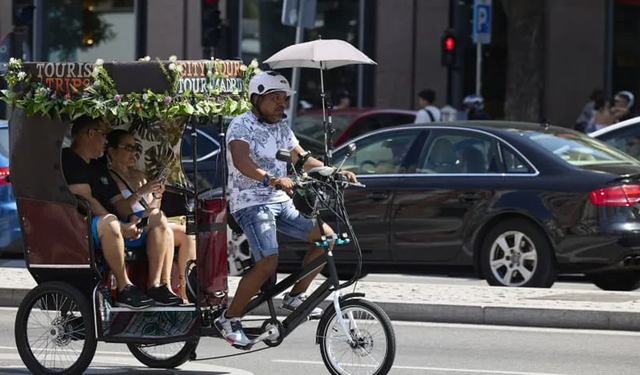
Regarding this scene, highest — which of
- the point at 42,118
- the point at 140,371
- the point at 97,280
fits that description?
the point at 42,118

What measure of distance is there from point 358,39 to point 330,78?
35.8 inches

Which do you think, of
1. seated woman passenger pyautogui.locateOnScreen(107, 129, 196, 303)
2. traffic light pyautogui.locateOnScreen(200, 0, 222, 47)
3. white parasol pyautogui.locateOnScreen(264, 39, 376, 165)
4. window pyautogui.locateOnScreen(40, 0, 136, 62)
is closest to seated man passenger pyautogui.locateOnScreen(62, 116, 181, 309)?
seated woman passenger pyautogui.locateOnScreen(107, 129, 196, 303)

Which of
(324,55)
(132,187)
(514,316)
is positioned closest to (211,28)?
(514,316)

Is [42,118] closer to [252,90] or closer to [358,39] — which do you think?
[252,90]

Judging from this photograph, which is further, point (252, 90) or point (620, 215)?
point (620, 215)

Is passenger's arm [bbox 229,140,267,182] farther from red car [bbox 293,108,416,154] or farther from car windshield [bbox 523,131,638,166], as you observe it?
red car [bbox 293,108,416,154]

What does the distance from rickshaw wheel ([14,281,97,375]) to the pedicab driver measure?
807mm

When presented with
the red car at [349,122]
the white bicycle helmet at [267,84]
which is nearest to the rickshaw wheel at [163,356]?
the white bicycle helmet at [267,84]

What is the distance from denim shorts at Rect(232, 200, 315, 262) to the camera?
845cm

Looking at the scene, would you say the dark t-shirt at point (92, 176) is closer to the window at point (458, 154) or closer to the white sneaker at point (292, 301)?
the white sneaker at point (292, 301)

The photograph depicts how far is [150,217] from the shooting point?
880cm

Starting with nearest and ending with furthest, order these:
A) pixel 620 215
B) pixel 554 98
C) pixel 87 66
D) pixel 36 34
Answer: pixel 87 66 < pixel 620 215 < pixel 554 98 < pixel 36 34

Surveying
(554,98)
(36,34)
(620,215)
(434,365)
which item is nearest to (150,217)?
(434,365)

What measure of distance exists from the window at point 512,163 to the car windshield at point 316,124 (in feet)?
24.4
